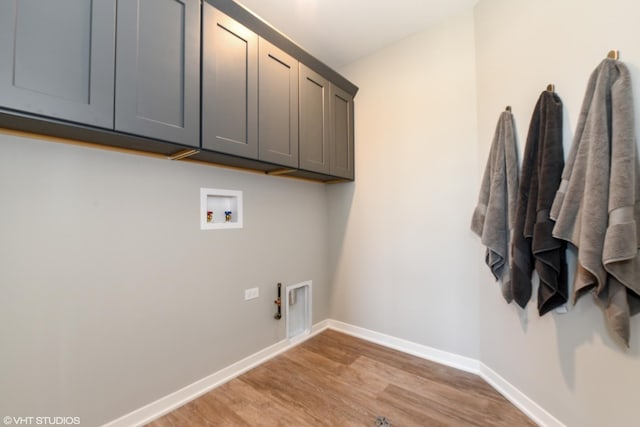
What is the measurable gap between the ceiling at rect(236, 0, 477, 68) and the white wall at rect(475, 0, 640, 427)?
1.28 ft

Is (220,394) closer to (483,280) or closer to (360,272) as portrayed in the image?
(360,272)

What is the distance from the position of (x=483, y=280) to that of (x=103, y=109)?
8.49 feet

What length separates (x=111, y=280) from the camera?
1.51 m

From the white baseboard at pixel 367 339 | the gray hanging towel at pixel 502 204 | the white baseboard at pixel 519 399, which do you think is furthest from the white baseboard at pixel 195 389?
the gray hanging towel at pixel 502 204

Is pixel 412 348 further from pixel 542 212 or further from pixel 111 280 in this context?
pixel 111 280

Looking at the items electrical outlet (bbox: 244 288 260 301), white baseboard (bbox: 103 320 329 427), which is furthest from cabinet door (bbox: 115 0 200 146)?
white baseboard (bbox: 103 320 329 427)

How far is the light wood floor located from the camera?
161cm

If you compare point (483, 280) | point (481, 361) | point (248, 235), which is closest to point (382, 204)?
point (483, 280)

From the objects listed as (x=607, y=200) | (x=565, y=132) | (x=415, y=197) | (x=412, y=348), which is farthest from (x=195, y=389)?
(x=565, y=132)

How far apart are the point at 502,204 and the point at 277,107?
1714 mm

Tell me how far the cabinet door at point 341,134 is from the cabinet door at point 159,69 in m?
1.29

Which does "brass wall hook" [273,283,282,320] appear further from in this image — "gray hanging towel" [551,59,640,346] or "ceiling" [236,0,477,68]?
"ceiling" [236,0,477,68]

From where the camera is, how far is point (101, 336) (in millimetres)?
1477

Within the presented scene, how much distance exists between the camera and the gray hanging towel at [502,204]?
1.71m
